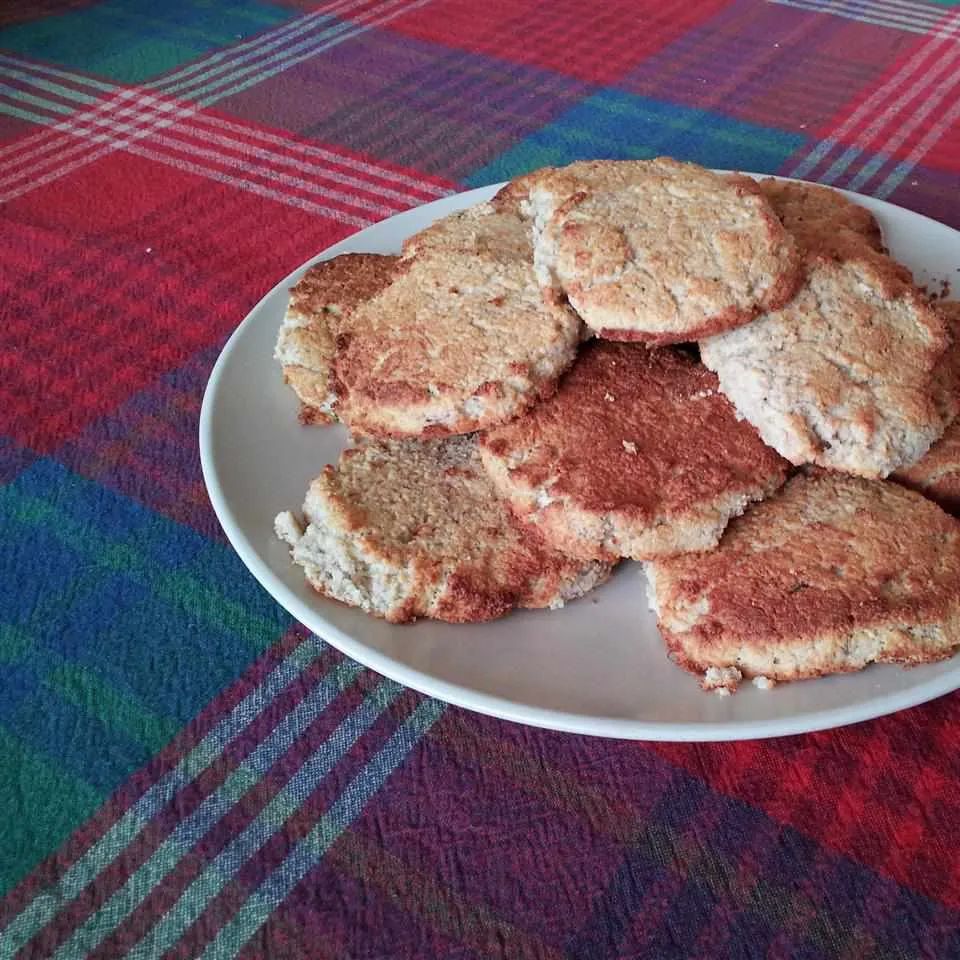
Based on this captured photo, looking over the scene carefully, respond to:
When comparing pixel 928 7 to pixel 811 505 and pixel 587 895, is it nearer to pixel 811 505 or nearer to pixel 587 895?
pixel 811 505

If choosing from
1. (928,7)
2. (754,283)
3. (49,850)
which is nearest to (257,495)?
(49,850)

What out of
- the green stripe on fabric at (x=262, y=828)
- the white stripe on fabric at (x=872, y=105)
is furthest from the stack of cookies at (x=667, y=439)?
the white stripe on fabric at (x=872, y=105)

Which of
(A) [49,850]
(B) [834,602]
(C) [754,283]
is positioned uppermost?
(C) [754,283]

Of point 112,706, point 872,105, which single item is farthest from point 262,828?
point 872,105

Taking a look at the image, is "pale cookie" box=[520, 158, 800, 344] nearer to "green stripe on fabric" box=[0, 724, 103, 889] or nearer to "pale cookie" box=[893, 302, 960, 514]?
"pale cookie" box=[893, 302, 960, 514]

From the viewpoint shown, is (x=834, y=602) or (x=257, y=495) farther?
(x=257, y=495)
